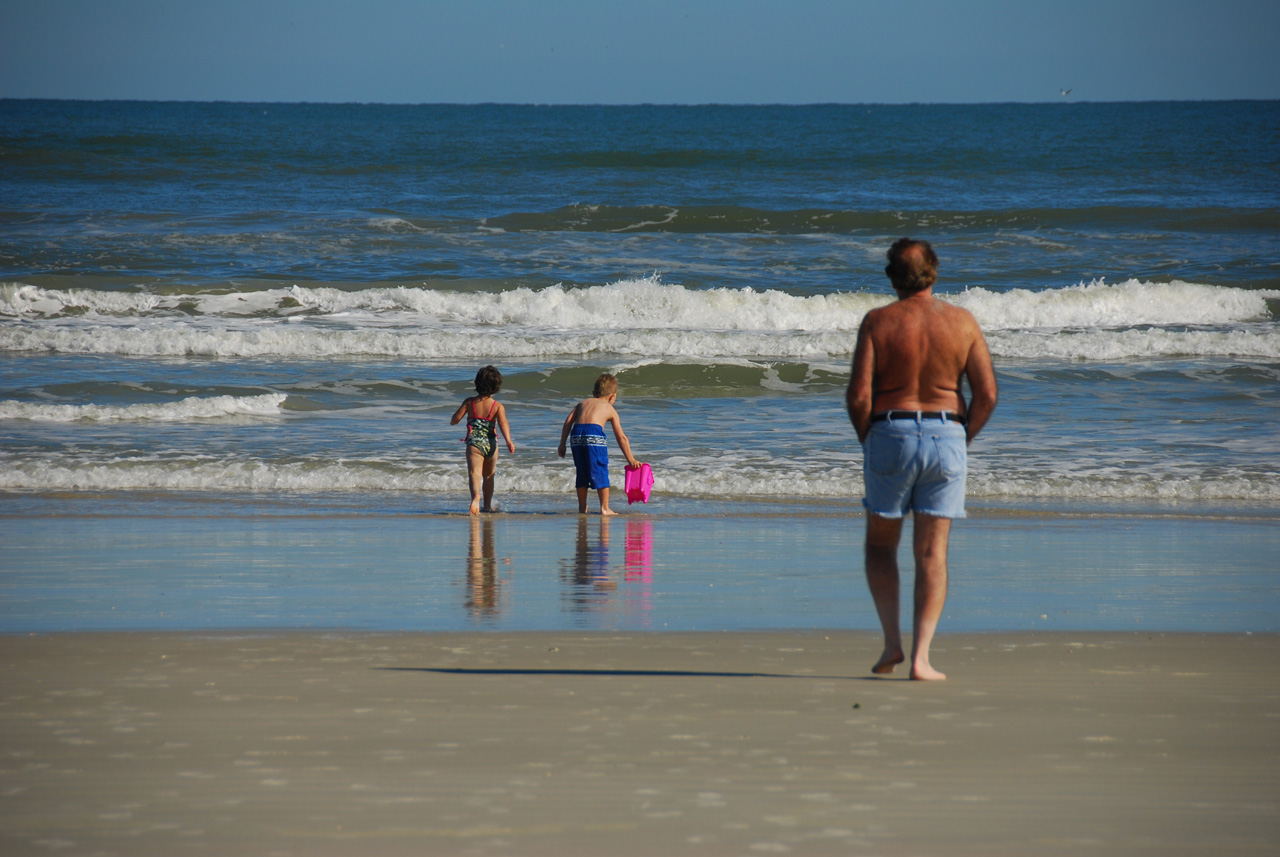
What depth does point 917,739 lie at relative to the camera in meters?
3.56

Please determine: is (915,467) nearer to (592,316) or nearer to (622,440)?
(622,440)

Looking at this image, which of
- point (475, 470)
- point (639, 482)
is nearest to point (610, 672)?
point (639, 482)

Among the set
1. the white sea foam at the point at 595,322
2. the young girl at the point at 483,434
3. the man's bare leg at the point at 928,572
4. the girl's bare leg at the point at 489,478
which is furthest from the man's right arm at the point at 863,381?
the white sea foam at the point at 595,322

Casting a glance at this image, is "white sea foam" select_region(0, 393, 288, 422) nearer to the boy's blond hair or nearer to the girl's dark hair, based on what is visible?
the girl's dark hair

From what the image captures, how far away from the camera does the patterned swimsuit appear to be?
9125 millimetres

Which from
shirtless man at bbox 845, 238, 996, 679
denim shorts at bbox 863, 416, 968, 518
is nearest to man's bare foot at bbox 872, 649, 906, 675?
shirtless man at bbox 845, 238, 996, 679

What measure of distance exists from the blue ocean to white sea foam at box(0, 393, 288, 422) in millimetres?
44

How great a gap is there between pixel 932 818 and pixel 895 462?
123 cm

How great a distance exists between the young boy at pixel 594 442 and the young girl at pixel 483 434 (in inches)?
21.1

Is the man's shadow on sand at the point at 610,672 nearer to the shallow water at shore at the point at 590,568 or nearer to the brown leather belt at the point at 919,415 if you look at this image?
the shallow water at shore at the point at 590,568

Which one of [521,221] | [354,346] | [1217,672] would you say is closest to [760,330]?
[354,346]

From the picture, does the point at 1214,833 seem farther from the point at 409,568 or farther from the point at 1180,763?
the point at 409,568

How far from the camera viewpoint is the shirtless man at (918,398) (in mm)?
3854

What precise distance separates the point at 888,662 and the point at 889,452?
817mm
